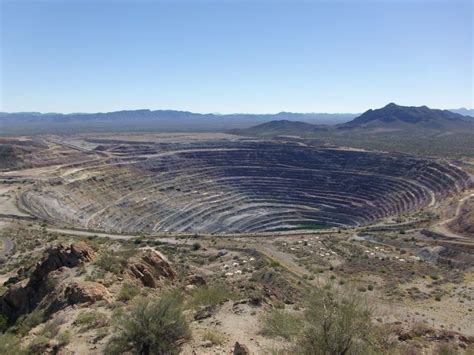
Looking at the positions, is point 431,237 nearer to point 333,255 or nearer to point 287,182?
point 333,255

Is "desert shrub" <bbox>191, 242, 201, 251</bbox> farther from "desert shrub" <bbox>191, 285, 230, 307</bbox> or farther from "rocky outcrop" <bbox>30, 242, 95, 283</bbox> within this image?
"desert shrub" <bbox>191, 285, 230, 307</bbox>

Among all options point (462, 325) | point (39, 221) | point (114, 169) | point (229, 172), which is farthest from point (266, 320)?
point (229, 172)

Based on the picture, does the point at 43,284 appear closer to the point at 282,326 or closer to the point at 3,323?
the point at 3,323

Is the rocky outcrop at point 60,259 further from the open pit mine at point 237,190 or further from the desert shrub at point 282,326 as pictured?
the open pit mine at point 237,190

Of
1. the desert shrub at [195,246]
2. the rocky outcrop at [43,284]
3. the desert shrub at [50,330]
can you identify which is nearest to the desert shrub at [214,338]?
the desert shrub at [50,330]

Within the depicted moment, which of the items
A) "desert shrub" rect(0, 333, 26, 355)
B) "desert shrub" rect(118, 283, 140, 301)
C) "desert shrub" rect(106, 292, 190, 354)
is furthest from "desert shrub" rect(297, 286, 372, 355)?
"desert shrub" rect(0, 333, 26, 355)

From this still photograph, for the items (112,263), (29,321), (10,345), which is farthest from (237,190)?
(10,345)
